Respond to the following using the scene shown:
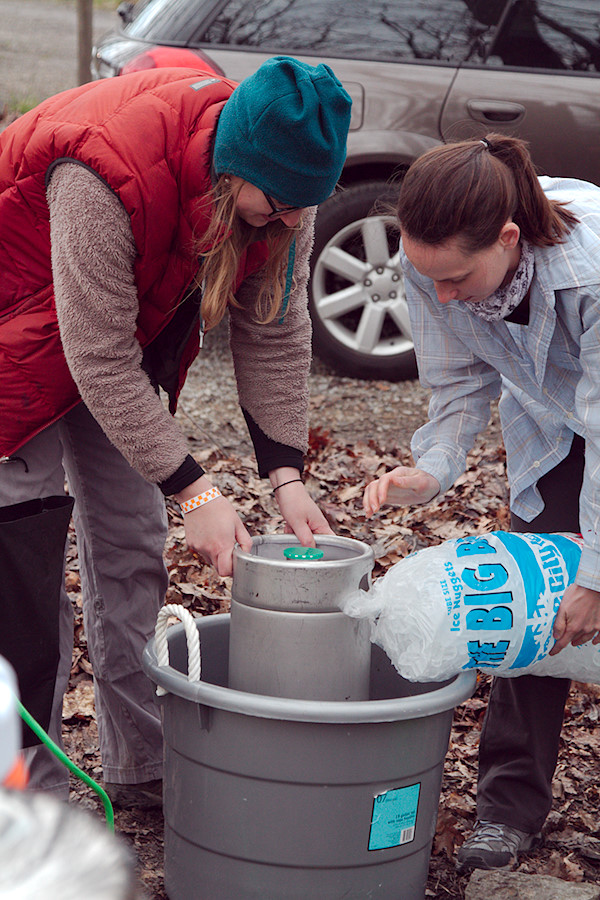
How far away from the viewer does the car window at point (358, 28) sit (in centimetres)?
541

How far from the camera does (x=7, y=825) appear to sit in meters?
0.68

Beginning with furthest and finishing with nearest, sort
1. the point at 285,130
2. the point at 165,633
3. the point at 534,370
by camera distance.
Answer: the point at 534,370
the point at 165,633
the point at 285,130

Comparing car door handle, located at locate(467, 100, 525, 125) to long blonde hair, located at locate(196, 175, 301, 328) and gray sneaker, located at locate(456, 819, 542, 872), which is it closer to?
long blonde hair, located at locate(196, 175, 301, 328)

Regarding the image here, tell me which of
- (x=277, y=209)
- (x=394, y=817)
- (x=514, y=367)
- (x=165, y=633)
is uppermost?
(x=277, y=209)

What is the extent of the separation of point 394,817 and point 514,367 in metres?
1.02

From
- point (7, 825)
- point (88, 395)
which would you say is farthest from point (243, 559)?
point (7, 825)

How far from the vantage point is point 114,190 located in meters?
1.99

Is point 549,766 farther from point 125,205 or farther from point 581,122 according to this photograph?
point 581,122

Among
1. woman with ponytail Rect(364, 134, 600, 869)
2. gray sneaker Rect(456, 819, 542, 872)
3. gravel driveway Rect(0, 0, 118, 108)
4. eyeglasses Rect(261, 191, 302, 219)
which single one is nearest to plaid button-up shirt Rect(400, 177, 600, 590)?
woman with ponytail Rect(364, 134, 600, 869)

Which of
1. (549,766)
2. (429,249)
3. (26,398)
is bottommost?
(549,766)

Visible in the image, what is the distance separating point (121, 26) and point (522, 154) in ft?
14.6

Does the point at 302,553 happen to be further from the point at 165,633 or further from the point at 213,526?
the point at 165,633

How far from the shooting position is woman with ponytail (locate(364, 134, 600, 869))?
2084mm

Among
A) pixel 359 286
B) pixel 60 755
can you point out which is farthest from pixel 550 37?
pixel 60 755
